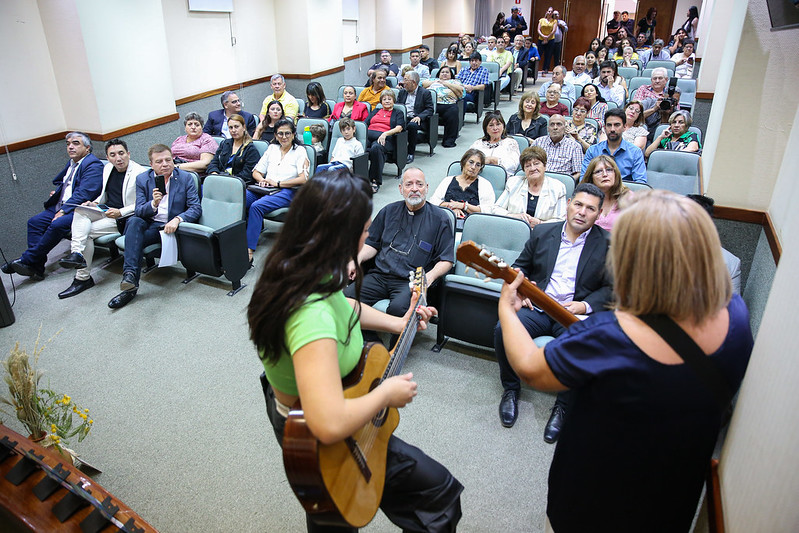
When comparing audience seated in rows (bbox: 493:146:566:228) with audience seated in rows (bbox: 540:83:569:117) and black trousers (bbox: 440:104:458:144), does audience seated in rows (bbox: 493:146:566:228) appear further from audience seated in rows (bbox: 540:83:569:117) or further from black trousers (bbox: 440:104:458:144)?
black trousers (bbox: 440:104:458:144)

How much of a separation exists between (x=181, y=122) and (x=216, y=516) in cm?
555

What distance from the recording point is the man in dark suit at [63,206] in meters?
4.18

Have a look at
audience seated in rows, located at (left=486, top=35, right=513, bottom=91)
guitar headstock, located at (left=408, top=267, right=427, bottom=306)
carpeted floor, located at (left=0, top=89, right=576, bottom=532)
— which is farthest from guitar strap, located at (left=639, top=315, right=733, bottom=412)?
audience seated in rows, located at (left=486, top=35, right=513, bottom=91)

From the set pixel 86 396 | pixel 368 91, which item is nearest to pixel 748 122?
pixel 86 396

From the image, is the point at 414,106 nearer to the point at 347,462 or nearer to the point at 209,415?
the point at 209,415

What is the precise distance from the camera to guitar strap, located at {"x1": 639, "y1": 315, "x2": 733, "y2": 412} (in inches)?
42.0

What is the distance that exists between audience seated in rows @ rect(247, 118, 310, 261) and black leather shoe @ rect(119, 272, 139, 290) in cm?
104

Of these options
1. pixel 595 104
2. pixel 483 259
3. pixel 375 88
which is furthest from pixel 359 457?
pixel 375 88

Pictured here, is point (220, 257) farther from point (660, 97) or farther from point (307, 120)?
point (660, 97)

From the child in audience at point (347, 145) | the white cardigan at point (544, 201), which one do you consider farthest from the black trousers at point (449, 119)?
the white cardigan at point (544, 201)

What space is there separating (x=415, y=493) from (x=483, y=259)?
691 mm

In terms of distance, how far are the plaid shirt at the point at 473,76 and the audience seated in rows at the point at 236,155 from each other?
190 inches

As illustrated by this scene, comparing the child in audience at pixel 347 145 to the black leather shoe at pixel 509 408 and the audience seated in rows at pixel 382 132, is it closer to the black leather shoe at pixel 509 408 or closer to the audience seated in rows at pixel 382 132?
the audience seated in rows at pixel 382 132

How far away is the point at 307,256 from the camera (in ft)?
3.91
